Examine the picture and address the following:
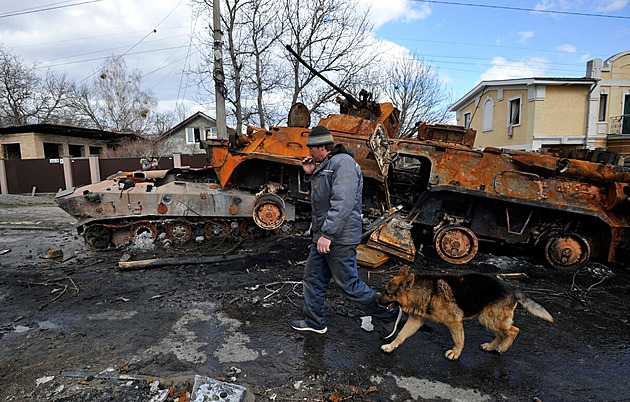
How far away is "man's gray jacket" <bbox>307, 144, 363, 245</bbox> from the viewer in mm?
2957

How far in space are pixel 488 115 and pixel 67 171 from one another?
23.0 metres

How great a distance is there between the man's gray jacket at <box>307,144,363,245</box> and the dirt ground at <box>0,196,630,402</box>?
1.07 metres

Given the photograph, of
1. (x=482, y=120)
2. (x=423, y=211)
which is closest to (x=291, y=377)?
(x=423, y=211)

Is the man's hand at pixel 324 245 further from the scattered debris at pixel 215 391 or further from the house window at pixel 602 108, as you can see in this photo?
the house window at pixel 602 108

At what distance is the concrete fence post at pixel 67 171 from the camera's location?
57.0ft

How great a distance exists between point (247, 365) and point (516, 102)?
20925mm

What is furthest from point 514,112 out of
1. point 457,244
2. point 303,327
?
point 303,327

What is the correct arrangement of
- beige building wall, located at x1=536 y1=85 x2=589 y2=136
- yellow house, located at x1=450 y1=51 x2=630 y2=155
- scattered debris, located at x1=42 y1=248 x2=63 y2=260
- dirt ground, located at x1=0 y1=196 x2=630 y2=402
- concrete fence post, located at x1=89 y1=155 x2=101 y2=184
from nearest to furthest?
dirt ground, located at x1=0 y1=196 x2=630 y2=402 → scattered debris, located at x1=42 y1=248 x2=63 y2=260 → concrete fence post, located at x1=89 y1=155 x2=101 y2=184 → yellow house, located at x1=450 y1=51 x2=630 y2=155 → beige building wall, located at x1=536 y1=85 x2=589 y2=136

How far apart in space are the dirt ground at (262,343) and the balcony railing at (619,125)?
17718mm

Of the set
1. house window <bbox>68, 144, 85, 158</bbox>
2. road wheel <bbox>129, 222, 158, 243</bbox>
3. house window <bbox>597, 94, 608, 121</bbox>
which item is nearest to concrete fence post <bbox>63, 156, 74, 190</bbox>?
house window <bbox>68, 144, 85, 158</bbox>

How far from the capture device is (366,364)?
9.65ft

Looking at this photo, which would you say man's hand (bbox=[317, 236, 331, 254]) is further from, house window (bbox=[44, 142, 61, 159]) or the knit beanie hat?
house window (bbox=[44, 142, 61, 159])

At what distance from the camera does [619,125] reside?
18609 mm

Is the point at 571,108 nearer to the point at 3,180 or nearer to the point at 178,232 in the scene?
the point at 178,232
